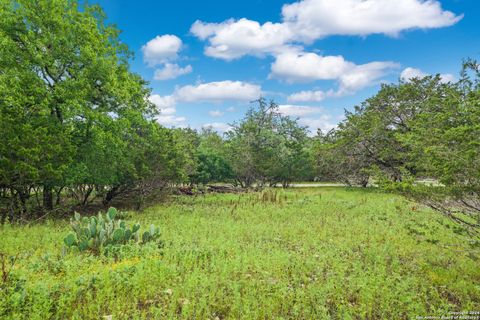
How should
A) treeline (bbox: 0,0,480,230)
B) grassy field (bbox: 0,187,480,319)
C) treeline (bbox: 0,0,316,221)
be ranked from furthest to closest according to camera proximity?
1. treeline (bbox: 0,0,316,221)
2. treeline (bbox: 0,0,480,230)
3. grassy field (bbox: 0,187,480,319)

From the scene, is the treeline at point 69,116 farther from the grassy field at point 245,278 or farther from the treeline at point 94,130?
the grassy field at point 245,278

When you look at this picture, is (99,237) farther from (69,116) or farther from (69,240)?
(69,116)

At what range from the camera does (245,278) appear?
6.20 m

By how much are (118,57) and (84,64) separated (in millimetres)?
2970

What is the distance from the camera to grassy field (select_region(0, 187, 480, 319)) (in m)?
4.90

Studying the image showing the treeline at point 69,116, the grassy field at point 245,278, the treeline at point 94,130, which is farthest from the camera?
the treeline at point 69,116

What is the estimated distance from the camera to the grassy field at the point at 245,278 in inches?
193

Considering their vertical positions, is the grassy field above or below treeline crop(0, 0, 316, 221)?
below

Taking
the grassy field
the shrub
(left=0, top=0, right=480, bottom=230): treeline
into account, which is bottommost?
the grassy field

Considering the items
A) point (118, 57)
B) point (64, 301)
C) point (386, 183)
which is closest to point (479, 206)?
point (386, 183)

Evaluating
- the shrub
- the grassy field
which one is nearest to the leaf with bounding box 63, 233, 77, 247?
the shrub

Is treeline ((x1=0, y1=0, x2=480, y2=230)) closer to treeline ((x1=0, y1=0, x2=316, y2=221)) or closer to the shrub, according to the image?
treeline ((x1=0, y1=0, x2=316, y2=221))

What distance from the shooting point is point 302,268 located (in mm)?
6934

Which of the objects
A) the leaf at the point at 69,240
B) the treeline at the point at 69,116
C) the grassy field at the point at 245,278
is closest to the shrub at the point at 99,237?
the leaf at the point at 69,240
